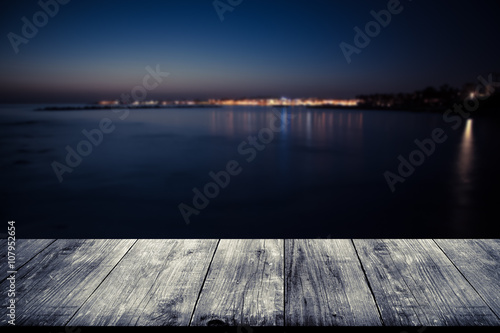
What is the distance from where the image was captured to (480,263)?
184 centimetres

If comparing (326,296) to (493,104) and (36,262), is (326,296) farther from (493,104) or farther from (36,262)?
(493,104)

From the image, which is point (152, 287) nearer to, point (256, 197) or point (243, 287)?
point (243, 287)

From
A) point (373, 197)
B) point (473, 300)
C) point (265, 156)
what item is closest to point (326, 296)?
point (473, 300)

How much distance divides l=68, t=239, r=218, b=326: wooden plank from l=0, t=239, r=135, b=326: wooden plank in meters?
0.06

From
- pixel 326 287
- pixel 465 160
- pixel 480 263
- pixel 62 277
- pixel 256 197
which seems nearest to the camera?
pixel 326 287

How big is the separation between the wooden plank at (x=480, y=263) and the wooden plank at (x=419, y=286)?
37 mm

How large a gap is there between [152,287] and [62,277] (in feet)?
1.61

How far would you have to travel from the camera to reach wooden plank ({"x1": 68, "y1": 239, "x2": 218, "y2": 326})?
140 cm

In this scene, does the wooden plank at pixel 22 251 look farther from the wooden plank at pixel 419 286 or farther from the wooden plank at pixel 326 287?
the wooden plank at pixel 419 286

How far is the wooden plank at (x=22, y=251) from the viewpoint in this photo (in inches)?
73.2

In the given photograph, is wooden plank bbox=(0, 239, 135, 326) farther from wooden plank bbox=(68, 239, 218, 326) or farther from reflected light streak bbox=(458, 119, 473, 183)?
reflected light streak bbox=(458, 119, 473, 183)

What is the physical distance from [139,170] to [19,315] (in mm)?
8189

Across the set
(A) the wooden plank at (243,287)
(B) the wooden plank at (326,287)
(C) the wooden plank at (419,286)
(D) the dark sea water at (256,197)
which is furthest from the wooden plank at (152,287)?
(D) the dark sea water at (256,197)

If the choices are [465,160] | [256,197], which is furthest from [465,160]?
[256,197]
